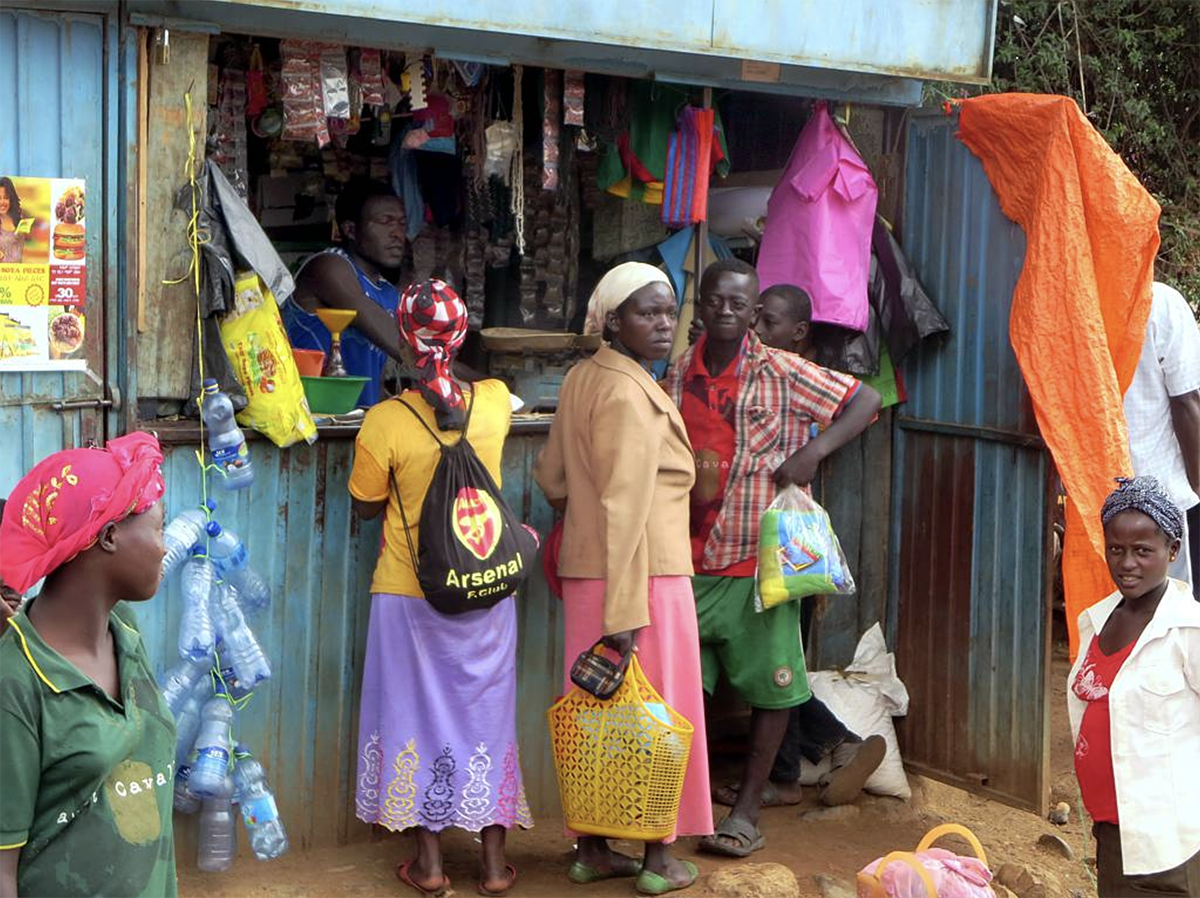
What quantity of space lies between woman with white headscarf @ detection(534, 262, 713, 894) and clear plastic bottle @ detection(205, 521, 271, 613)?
0.96 metres

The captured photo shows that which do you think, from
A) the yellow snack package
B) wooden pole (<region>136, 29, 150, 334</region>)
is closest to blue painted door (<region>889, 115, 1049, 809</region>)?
the yellow snack package

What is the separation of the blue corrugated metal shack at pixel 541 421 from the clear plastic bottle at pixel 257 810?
176 mm

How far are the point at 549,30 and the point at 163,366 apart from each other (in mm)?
1611

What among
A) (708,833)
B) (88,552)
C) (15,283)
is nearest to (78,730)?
(88,552)

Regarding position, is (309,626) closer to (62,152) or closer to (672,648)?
(672,648)

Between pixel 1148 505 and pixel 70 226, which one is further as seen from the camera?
pixel 70 226

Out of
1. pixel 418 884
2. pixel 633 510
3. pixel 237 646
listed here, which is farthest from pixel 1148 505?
pixel 237 646

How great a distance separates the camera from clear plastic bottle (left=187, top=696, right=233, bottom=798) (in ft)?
15.8

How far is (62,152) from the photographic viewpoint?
15.0 ft

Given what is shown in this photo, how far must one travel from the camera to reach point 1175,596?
4082 mm

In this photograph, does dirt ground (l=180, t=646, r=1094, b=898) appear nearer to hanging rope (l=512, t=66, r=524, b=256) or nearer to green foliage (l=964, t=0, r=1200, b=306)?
hanging rope (l=512, t=66, r=524, b=256)

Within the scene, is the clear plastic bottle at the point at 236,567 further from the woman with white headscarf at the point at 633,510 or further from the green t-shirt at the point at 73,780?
the green t-shirt at the point at 73,780

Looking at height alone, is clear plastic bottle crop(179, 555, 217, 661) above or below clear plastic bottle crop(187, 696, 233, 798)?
above

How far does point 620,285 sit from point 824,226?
1.46m
